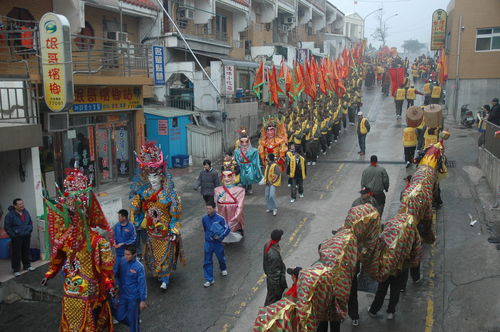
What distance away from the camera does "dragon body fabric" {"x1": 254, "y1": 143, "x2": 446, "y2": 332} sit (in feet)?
15.9

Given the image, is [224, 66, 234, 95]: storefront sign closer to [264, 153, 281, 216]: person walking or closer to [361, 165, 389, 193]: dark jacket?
[264, 153, 281, 216]: person walking

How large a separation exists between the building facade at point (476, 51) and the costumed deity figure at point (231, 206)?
731 inches

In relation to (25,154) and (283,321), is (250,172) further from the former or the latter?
(283,321)

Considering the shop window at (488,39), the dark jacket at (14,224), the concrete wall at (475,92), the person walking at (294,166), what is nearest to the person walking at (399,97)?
the concrete wall at (475,92)

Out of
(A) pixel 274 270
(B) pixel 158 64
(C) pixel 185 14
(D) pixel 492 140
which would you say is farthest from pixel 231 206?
(C) pixel 185 14

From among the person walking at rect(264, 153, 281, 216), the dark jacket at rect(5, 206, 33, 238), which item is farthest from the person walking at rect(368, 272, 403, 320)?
the dark jacket at rect(5, 206, 33, 238)

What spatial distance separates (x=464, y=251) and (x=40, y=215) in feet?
29.5

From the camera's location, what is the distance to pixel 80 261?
6145 millimetres

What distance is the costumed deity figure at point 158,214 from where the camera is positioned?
828 centimetres

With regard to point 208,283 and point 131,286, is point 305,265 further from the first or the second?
point 131,286

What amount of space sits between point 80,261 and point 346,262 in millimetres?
3476

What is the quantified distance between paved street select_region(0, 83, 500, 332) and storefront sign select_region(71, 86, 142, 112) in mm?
3657

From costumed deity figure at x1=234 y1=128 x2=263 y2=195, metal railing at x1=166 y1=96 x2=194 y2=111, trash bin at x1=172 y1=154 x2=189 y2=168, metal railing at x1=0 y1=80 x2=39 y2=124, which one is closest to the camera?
metal railing at x1=0 y1=80 x2=39 y2=124

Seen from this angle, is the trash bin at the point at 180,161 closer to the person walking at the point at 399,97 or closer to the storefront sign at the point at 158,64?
the storefront sign at the point at 158,64
